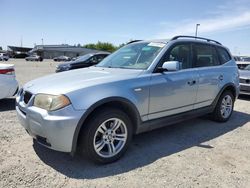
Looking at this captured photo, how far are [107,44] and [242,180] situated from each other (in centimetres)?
9556

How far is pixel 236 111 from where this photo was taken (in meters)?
6.91

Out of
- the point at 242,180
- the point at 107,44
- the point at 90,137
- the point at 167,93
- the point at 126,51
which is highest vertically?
the point at 107,44

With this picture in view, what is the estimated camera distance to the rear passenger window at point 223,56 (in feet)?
18.2

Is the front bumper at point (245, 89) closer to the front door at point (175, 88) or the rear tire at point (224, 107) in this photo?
the rear tire at point (224, 107)

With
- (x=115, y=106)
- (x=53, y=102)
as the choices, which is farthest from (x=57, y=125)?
(x=115, y=106)

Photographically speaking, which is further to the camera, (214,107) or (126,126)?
(214,107)

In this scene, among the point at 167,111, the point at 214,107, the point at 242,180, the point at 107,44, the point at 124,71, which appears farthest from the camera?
the point at 107,44

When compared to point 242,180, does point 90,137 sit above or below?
above

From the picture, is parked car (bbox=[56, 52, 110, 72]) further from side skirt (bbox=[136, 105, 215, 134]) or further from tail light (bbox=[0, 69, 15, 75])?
side skirt (bbox=[136, 105, 215, 134])

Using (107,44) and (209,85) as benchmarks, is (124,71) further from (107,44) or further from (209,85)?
(107,44)

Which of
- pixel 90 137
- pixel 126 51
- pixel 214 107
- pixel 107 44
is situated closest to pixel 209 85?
pixel 214 107

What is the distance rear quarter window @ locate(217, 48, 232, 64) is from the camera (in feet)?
18.2

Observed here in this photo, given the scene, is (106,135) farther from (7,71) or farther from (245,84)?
(245,84)

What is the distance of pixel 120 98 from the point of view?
11.2 feet
